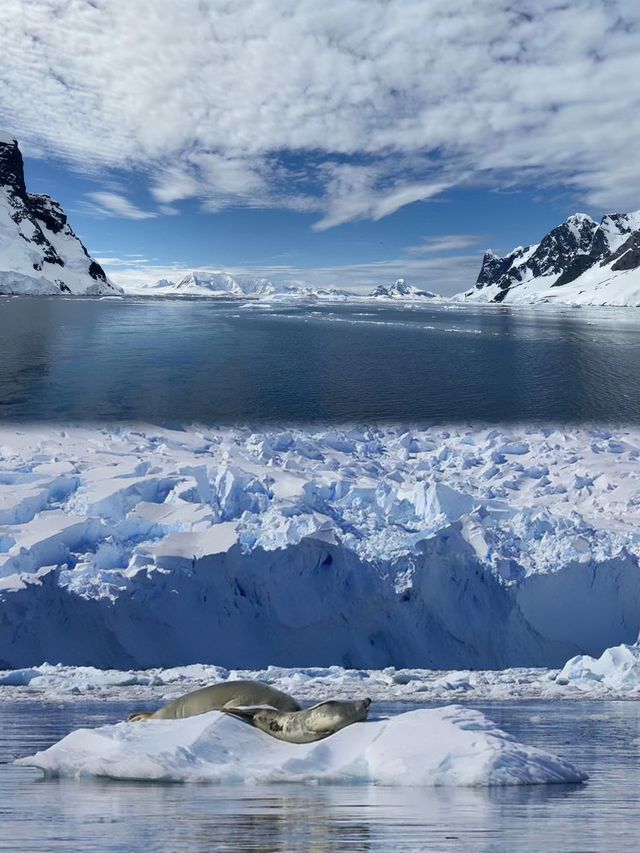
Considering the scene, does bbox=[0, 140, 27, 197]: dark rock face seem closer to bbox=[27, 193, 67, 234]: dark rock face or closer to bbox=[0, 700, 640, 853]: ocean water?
bbox=[27, 193, 67, 234]: dark rock face

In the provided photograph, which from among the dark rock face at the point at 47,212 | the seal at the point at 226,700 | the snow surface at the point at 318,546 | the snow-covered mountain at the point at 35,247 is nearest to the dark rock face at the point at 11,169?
the snow-covered mountain at the point at 35,247

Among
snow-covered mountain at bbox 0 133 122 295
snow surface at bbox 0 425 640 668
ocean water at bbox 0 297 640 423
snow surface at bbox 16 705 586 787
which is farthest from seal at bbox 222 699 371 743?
snow-covered mountain at bbox 0 133 122 295

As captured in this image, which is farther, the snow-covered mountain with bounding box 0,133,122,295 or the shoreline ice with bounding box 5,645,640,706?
the snow-covered mountain with bounding box 0,133,122,295

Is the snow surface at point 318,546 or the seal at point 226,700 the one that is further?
the snow surface at point 318,546

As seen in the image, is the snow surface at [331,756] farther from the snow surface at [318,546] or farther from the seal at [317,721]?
the snow surface at [318,546]

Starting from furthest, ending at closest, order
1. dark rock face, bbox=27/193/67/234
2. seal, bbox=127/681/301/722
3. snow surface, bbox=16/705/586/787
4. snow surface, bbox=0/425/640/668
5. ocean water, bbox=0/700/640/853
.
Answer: dark rock face, bbox=27/193/67/234, snow surface, bbox=0/425/640/668, seal, bbox=127/681/301/722, snow surface, bbox=16/705/586/787, ocean water, bbox=0/700/640/853

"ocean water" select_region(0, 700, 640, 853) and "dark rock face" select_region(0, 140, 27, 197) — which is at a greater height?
"dark rock face" select_region(0, 140, 27, 197)

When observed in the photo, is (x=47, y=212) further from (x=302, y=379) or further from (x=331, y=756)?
(x=331, y=756)
